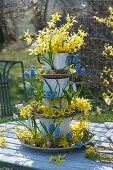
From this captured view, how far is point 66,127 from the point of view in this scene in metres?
2.82

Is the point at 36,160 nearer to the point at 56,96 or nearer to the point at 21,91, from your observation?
the point at 56,96

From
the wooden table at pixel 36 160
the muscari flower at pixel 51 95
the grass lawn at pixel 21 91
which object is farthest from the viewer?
the grass lawn at pixel 21 91

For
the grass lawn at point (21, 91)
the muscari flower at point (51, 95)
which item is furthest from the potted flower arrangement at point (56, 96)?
the grass lawn at point (21, 91)

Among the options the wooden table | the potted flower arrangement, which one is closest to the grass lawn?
the potted flower arrangement

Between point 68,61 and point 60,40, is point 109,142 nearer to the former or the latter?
point 68,61

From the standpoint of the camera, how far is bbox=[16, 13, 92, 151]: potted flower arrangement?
263 cm

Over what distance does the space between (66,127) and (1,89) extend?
221cm

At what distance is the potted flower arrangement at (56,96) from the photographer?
2633 millimetres

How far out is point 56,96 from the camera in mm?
2719

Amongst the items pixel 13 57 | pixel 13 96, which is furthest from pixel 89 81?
pixel 13 57

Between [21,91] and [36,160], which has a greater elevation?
[36,160]

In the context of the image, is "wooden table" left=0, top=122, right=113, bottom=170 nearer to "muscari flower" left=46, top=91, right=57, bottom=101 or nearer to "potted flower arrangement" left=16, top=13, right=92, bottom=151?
"potted flower arrangement" left=16, top=13, right=92, bottom=151

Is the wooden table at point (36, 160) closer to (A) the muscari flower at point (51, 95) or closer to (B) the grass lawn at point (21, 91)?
(A) the muscari flower at point (51, 95)

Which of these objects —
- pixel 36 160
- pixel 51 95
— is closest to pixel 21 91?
pixel 51 95
